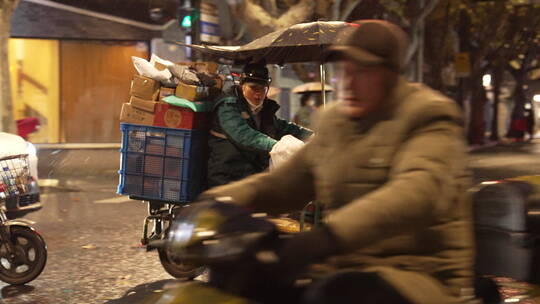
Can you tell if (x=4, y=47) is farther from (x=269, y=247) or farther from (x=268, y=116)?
(x=269, y=247)

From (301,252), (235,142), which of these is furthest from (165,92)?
(301,252)

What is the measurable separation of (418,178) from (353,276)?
36cm

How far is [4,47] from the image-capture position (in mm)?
14406

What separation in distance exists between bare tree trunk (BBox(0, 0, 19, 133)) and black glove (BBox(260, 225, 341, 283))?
42.1ft

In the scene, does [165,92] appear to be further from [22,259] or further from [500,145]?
[500,145]

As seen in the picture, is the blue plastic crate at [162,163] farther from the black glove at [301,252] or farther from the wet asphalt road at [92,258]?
the black glove at [301,252]

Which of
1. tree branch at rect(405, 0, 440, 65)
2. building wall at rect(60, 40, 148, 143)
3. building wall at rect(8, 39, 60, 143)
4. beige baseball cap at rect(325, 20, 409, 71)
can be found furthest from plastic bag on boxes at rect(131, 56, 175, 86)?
tree branch at rect(405, 0, 440, 65)

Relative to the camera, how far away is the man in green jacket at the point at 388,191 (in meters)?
2.20

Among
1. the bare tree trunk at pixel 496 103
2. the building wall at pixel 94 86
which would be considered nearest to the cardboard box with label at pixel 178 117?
the building wall at pixel 94 86

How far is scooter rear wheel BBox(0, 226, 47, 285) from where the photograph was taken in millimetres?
6496

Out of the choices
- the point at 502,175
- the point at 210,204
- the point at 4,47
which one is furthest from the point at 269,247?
the point at 502,175

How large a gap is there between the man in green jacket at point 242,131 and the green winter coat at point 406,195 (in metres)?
3.27

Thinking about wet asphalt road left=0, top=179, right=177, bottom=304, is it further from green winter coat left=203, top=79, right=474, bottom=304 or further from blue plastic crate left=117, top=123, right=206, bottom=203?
green winter coat left=203, top=79, right=474, bottom=304

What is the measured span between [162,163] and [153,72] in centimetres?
79
